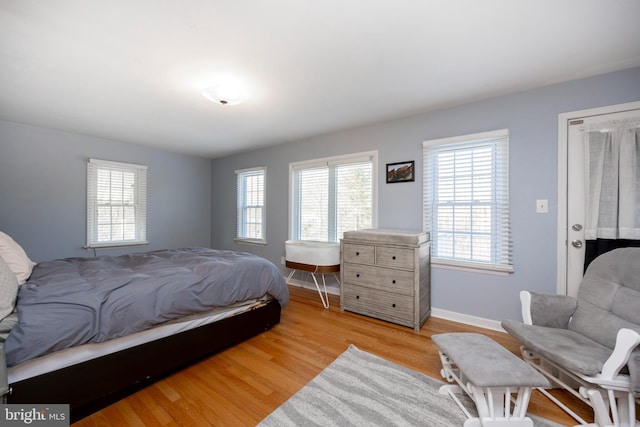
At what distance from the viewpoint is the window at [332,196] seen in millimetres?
3506

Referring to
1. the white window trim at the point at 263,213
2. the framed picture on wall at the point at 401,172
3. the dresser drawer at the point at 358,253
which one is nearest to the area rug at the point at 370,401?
the dresser drawer at the point at 358,253

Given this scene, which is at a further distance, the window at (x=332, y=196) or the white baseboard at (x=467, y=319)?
the window at (x=332, y=196)

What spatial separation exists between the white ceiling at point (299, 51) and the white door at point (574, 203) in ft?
1.32

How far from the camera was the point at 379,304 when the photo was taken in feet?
9.28

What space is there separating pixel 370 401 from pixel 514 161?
2531mm

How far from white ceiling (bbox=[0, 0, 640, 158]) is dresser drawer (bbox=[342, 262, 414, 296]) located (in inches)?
72.8

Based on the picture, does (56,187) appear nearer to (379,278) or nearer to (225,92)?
(225,92)

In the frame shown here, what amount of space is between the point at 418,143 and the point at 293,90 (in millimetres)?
1609

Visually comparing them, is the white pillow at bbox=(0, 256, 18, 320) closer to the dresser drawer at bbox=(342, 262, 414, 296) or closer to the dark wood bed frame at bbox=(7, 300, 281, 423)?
the dark wood bed frame at bbox=(7, 300, 281, 423)

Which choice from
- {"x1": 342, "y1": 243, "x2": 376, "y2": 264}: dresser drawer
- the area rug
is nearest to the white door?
the area rug

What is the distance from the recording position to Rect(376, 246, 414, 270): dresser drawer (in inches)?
104

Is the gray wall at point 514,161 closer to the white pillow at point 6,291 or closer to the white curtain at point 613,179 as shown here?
the white curtain at point 613,179

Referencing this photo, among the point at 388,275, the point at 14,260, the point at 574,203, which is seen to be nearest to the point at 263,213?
the point at 388,275

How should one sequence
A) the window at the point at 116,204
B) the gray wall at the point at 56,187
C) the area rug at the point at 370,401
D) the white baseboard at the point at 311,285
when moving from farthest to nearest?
1. the window at the point at 116,204
2. the white baseboard at the point at 311,285
3. the gray wall at the point at 56,187
4. the area rug at the point at 370,401
